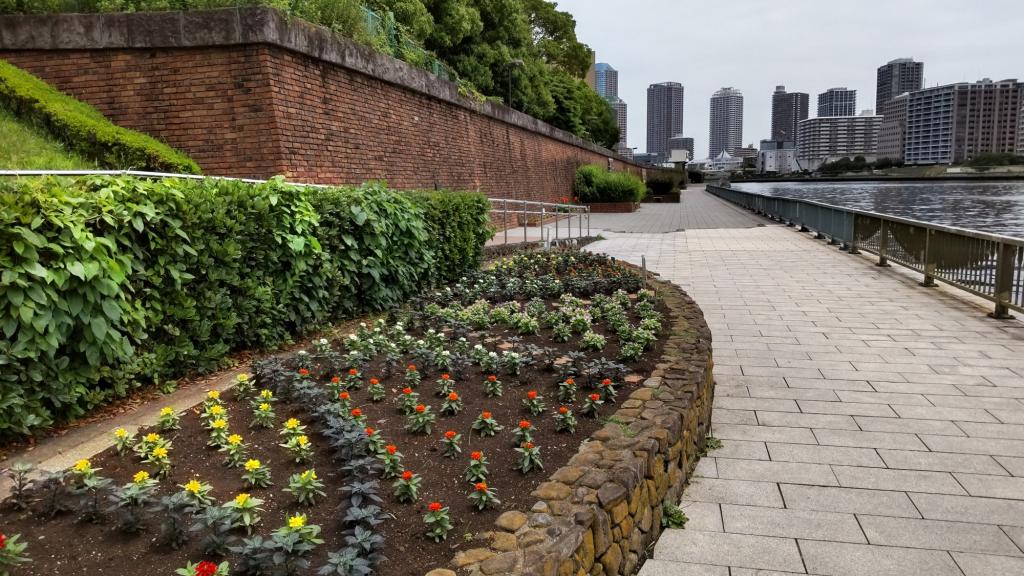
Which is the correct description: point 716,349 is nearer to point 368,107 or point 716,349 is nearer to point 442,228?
point 442,228

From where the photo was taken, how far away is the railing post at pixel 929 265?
31.7ft

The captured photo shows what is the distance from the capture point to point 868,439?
164 inches

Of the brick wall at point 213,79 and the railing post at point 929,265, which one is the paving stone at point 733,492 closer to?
the brick wall at point 213,79

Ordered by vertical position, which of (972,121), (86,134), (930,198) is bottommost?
(930,198)

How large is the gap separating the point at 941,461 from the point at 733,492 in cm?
132

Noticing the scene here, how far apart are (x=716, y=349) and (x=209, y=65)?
6.87 metres

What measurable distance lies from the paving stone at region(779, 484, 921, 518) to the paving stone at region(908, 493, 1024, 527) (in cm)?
7

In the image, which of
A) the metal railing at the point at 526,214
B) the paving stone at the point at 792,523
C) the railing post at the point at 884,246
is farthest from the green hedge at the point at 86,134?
the railing post at the point at 884,246

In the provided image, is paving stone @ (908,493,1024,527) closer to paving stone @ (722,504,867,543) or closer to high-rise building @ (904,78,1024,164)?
paving stone @ (722,504,867,543)

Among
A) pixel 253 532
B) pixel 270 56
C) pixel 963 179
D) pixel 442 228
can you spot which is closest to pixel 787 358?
pixel 442 228

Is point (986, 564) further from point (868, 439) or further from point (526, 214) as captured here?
point (526, 214)

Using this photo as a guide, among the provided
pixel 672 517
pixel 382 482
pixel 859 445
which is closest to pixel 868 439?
pixel 859 445

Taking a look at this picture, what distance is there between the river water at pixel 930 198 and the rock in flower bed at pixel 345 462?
30.7 metres

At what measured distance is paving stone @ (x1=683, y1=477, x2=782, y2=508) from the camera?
3445mm
